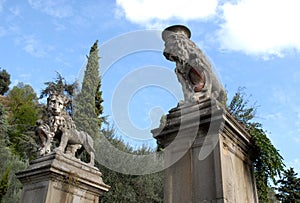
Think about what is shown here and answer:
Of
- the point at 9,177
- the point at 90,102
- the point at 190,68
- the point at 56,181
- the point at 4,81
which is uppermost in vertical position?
the point at 4,81

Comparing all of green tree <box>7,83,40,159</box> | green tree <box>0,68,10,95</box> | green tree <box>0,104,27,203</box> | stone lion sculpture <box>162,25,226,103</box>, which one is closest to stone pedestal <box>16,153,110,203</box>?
stone lion sculpture <box>162,25,226,103</box>

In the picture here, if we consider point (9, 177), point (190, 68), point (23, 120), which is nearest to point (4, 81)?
point (23, 120)

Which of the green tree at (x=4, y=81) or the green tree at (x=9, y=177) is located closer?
the green tree at (x=9, y=177)

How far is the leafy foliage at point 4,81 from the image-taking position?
211ft

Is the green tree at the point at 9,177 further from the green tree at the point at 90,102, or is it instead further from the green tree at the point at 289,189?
the green tree at the point at 289,189

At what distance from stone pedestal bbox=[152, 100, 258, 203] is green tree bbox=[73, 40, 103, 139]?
20106 millimetres

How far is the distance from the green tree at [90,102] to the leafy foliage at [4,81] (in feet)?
137

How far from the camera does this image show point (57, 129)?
33.5 feet

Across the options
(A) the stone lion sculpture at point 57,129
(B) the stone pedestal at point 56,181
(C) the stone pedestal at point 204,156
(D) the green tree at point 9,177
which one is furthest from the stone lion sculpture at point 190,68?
(D) the green tree at point 9,177

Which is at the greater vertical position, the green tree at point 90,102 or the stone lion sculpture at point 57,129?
the green tree at point 90,102

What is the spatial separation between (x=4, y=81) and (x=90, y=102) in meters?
46.3

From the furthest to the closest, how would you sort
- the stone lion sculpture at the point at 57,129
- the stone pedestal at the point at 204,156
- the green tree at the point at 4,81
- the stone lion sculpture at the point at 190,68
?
the green tree at the point at 4,81 → the stone lion sculpture at the point at 57,129 → the stone lion sculpture at the point at 190,68 → the stone pedestal at the point at 204,156

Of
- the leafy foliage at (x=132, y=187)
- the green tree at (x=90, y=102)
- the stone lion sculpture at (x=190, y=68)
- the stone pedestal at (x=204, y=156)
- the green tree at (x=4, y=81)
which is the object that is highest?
the green tree at (x=4, y=81)

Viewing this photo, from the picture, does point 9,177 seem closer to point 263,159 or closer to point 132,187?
point 132,187
